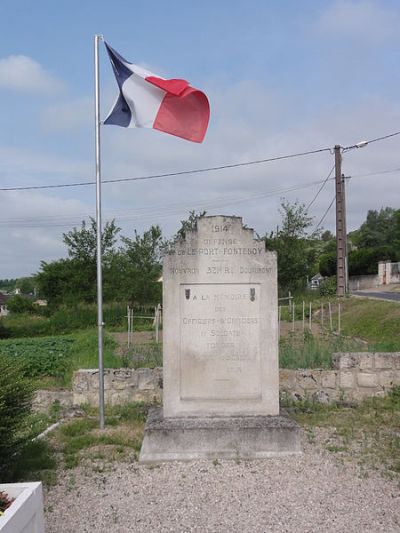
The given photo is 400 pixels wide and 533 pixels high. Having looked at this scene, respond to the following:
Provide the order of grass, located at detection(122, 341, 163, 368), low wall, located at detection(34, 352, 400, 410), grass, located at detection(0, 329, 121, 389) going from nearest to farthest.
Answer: low wall, located at detection(34, 352, 400, 410)
grass, located at detection(122, 341, 163, 368)
grass, located at detection(0, 329, 121, 389)

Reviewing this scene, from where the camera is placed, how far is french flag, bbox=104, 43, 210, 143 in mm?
6336

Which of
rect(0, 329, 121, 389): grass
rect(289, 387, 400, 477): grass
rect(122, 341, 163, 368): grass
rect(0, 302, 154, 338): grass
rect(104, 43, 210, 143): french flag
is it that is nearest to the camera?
rect(289, 387, 400, 477): grass

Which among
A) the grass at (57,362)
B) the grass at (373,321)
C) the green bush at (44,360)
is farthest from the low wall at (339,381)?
the grass at (373,321)

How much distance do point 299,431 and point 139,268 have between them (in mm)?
24177

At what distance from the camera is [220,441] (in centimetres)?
545

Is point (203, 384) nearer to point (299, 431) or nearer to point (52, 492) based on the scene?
point (299, 431)

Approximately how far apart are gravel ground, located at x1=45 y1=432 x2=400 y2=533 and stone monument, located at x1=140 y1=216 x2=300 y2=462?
0.75m

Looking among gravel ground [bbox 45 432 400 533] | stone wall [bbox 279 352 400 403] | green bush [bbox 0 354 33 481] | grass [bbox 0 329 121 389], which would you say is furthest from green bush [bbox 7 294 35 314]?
gravel ground [bbox 45 432 400 533]

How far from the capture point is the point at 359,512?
4.09 m

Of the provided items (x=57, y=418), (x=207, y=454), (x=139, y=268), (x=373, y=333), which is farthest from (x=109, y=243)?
(x=207, y=454)

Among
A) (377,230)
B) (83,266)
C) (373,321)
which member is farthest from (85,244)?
(377,230)

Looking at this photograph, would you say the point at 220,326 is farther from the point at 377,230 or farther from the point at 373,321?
the point at 377,230

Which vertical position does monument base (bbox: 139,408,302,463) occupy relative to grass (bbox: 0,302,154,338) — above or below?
above

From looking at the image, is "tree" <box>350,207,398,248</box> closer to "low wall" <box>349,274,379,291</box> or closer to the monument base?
"low wall" <box>349,274,379,291</box>
